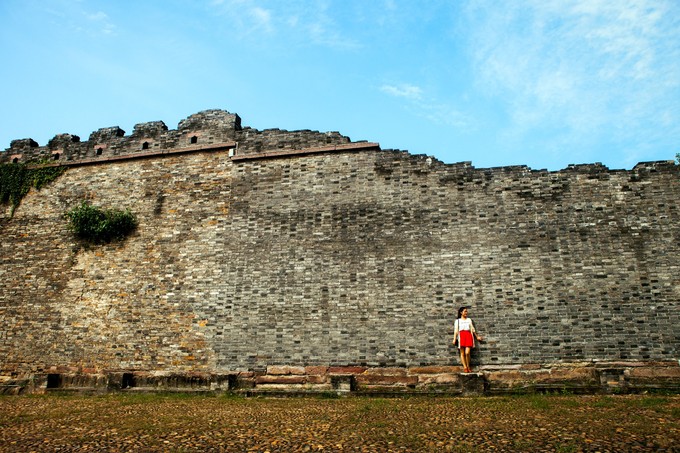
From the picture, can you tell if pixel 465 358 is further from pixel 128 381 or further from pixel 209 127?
pixel 209 127

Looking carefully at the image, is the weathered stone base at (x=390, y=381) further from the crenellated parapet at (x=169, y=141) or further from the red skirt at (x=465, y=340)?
the crenellated parapet at (x=169, y=141)

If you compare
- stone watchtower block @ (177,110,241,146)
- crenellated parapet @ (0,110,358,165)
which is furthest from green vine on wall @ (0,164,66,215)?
stone watchtower block @ (177,110,241,146)

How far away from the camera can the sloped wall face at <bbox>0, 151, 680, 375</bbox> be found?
Result: 9.57 m

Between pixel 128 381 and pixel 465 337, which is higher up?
pixel 465 337

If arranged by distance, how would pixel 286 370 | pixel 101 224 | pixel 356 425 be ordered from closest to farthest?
pixel 356 425, pixel 286 370, pixel 101 224

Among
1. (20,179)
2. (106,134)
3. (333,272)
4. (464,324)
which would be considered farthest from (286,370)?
(20,179)

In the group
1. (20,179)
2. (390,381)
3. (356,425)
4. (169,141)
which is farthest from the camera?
(20,179)

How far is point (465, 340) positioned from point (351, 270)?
2.81 metres

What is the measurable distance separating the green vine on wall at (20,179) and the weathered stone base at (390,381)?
568 cm

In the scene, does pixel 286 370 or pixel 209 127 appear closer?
pixel 286 370

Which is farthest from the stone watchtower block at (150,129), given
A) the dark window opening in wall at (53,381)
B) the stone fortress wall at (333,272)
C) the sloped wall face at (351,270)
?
the dark window opening in wall at (53,381)

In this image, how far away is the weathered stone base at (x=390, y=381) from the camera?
7.39 meters

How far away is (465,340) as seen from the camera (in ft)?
30.4

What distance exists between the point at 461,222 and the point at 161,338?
283 inches
